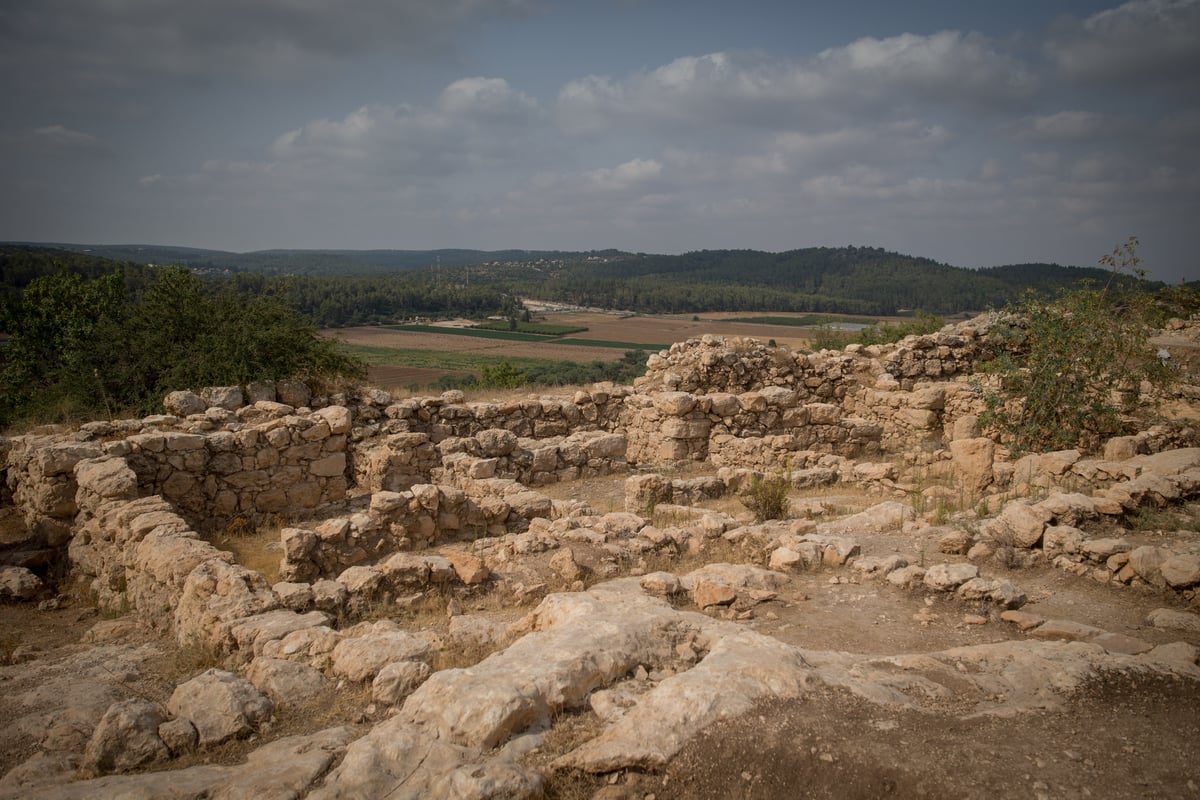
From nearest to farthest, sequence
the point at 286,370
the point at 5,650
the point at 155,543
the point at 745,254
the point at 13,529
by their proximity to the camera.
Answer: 1. the point at 5,650
2. the point at 155,543
3. the point at 13,529
4. the point at 286,370
5. the point at 745,254

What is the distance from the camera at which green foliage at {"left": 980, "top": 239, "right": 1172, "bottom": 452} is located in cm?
1115

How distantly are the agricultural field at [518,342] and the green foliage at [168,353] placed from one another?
47.9 feet

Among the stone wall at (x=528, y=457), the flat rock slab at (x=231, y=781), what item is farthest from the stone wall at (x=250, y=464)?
the flat rock slab at (x=231, y=781)

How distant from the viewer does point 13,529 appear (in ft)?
29.2

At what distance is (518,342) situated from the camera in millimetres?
54281

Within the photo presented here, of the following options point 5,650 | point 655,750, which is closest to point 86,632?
point 5,650

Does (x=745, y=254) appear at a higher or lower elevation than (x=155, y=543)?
higher

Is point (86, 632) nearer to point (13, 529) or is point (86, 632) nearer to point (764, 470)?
point (13, 529)

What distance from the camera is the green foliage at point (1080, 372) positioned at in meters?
11.1

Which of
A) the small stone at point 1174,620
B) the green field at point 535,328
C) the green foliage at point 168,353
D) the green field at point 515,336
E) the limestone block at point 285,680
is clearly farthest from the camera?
the green field at point 535,328

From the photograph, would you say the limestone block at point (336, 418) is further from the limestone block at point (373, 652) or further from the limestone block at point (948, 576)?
the limestone block at point (948, 576)

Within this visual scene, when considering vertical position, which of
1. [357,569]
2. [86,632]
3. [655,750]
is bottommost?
[86,632]

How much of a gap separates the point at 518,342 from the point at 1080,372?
4555 cm

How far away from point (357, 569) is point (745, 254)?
131332mm
